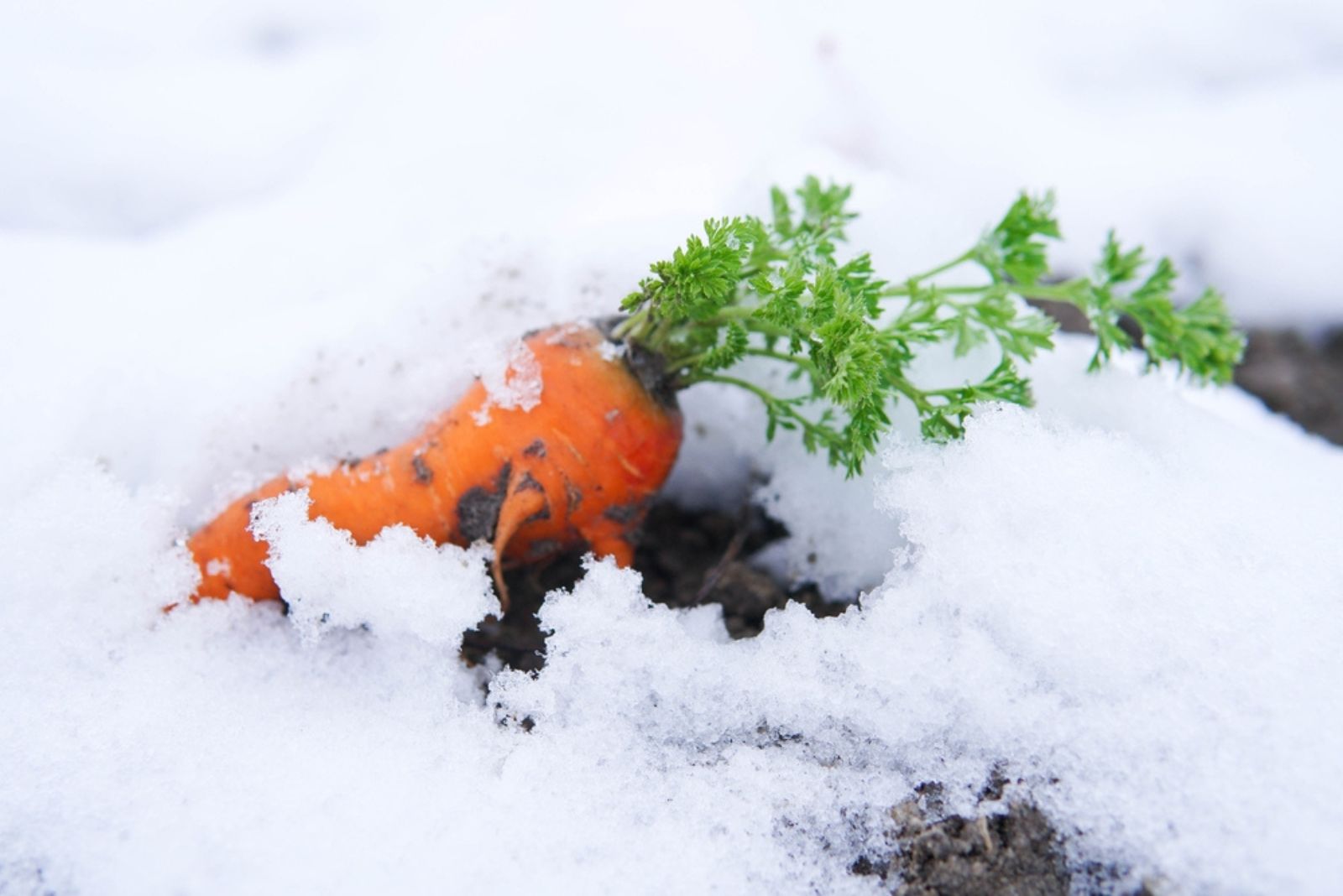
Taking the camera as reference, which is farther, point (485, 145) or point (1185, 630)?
point (485, 145)

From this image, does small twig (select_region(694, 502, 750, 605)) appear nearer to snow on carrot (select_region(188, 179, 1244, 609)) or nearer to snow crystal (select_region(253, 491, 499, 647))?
snow on carrot (select_region(188, 179, 1244, 609))

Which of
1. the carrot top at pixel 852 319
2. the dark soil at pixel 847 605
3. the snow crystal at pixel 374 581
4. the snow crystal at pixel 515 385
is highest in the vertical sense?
the carrot top at pixel 852 319

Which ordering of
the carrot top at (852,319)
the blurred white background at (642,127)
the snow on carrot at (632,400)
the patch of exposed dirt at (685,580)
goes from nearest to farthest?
the carrot top at (852,319) < the snow on carrot at (632,400) < the patch of exposed dirt at (685,580) < the blurred white background at (642,127)

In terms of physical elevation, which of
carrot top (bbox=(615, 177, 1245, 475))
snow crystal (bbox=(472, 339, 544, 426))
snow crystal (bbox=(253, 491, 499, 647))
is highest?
carrot top (bbox=(615, 177, 1245, 475))

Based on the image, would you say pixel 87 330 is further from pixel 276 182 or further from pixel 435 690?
pixel 435 690

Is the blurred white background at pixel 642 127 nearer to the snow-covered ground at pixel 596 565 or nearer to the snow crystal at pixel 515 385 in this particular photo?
the snow-covered ground at pixel 596 565

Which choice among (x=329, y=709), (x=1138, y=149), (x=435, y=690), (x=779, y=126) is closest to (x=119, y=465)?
(x=329, y=709)

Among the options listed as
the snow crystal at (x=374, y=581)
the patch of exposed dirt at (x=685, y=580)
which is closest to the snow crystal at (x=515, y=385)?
the snow crystal at (x=374, y=581)

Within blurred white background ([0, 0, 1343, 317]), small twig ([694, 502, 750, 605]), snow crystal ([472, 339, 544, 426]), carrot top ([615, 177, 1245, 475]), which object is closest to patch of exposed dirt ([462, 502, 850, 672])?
small twig ([694, 502, 750, 605])
